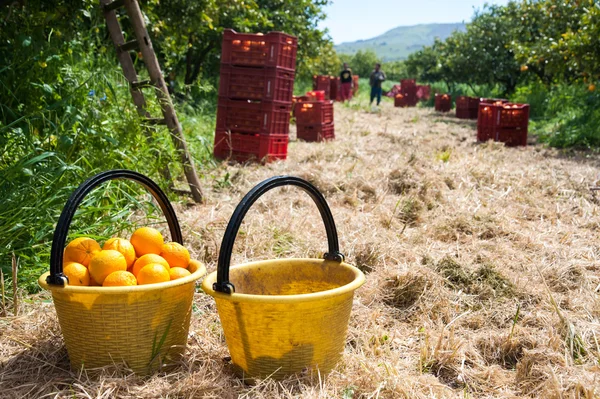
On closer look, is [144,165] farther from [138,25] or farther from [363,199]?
[363,199]

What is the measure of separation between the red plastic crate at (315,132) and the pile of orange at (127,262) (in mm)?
7393

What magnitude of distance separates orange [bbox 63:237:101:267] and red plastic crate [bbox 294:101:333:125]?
303 inches

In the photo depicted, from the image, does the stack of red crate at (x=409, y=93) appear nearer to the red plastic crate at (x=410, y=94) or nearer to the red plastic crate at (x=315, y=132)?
the red plastic crate at (x=410, y=94)

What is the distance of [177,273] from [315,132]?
25.6 ft

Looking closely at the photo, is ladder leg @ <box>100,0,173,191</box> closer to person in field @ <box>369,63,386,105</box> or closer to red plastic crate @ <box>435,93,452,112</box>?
person in field @ <box>369,63,386,105</box>

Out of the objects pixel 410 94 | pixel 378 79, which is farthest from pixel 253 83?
pixel 410 94

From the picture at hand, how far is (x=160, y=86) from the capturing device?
15.3 ft

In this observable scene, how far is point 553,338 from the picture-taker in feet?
8.34

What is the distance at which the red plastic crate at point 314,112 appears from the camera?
9820 millimetres

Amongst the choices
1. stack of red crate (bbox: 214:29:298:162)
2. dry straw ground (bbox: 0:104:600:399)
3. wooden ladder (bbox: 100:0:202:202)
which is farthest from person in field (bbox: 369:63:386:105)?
wooden ladder (bbox: 100:0:202:202)

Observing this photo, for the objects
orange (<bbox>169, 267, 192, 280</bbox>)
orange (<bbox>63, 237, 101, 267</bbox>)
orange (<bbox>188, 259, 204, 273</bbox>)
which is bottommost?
orange (<bbox>188, 259, 204, 273</bbox>)

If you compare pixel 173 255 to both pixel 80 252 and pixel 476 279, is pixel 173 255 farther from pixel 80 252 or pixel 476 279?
pixel 476 279

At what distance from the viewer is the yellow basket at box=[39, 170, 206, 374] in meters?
2.06

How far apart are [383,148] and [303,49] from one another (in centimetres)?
973
